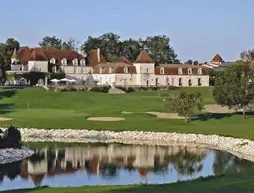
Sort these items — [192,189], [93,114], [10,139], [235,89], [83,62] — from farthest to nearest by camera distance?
1. [83,62]
2. [93,114]
3. [235,89]
4. [10,139]
5. [192,189]

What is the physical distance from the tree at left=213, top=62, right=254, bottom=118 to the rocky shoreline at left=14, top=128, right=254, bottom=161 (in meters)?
11.3

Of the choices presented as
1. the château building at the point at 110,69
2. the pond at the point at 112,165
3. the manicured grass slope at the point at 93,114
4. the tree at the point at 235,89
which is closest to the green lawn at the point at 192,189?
the pond at the point at 112,165

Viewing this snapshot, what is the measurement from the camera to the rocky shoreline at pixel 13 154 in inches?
1382

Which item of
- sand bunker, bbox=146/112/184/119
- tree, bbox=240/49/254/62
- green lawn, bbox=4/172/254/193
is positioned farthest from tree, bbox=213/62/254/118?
tree, bbox=240/49/254/62

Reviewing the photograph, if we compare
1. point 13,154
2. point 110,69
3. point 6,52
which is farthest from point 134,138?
point 6,52

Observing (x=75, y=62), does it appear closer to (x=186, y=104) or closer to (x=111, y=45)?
(x=111, y=45)

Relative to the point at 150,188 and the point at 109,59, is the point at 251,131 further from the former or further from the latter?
the point at 109,59

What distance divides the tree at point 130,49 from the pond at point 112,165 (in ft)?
380

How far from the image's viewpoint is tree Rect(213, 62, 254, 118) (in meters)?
56.3

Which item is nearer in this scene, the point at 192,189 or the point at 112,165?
the point at 192,189

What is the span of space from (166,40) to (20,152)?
123606 millimetres

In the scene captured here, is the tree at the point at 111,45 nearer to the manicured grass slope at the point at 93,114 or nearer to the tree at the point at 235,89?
the manicured grass slope at the point at 93,114

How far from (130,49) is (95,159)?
407 feet

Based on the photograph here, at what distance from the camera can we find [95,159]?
1453 inches
